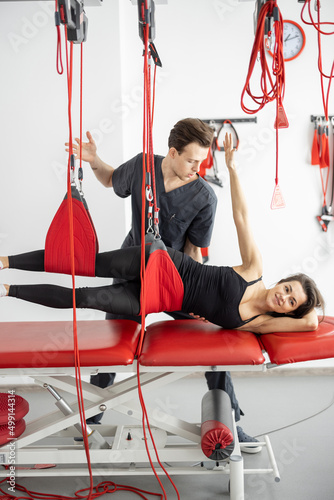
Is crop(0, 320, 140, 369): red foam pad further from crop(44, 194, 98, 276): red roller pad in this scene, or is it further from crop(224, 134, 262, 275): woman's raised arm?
crop(224, 134, 262, 275): woman's raised arm

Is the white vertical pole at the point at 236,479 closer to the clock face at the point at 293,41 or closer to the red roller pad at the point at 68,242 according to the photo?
the red roller pad at the point at 68,242

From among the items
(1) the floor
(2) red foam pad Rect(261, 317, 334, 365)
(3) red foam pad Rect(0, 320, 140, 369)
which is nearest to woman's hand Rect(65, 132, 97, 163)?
(3) red foam pad Rect(0, 320, 140, 369)

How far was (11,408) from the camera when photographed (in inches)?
77.5

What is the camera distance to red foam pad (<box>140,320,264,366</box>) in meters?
1.78

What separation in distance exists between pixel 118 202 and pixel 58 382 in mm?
1395

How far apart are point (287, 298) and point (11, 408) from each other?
1.19 meters

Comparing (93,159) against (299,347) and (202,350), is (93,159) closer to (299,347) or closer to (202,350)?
(202,350)

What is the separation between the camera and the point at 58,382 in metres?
1.99

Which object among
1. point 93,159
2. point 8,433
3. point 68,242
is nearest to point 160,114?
point 93,159

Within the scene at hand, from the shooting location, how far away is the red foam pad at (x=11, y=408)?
6.38ft

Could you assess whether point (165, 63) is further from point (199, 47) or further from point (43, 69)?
point (43, 69)

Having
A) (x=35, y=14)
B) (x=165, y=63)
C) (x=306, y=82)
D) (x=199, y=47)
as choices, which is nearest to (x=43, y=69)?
(x=35, y=14)

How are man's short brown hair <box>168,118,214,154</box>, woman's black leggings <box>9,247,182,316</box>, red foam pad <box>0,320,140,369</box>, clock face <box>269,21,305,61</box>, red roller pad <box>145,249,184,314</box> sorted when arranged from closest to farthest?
red foam pad <box>0,320,140,369</box>, red roller pad <box>145,249,184,314</box>, woman's black leggings <box>9,247,182,316</box>, man's short brown hair <box>168,118,214,154</box>, clock face <box>269,21,305,61</box>

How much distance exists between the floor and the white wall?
64 centimetres
